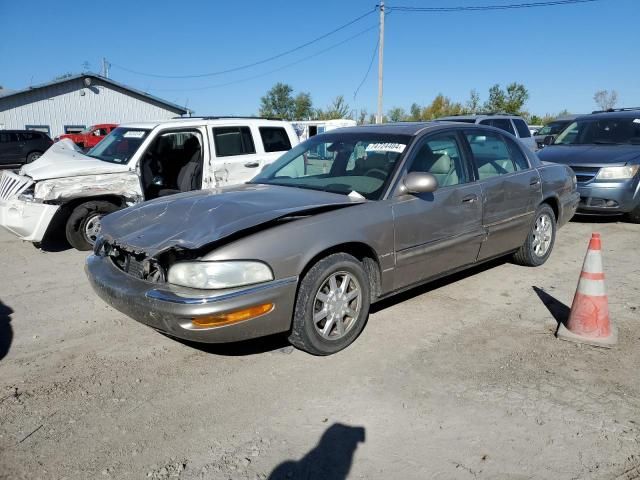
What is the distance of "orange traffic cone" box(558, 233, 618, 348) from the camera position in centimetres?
387

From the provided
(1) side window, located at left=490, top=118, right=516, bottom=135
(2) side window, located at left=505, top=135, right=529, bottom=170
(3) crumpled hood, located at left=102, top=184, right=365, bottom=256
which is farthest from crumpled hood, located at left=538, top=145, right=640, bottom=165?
(3) crumpled hood, located at left=102, top=184, right=365, bottom=256

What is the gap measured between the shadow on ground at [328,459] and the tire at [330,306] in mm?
794

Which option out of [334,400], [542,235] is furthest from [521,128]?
[334,400]

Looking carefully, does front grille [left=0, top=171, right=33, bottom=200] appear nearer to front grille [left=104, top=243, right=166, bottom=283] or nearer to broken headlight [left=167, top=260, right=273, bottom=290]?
front grille [left=104, top=243, right=166, bottom=283]

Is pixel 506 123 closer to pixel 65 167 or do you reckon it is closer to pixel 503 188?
pixel 503 188

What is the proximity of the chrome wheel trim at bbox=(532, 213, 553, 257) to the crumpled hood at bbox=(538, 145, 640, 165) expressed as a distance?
9.64 feet

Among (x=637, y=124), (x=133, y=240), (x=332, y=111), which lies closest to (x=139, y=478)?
(x=133, y=240)

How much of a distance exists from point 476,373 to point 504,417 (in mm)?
528

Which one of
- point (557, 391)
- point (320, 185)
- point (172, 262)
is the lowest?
point (557, 391)

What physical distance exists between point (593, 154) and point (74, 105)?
31.3 metres

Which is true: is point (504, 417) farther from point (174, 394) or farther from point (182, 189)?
point (182, 189)

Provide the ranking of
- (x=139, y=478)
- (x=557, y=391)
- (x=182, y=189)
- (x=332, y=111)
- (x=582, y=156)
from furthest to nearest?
(x=332, y=111), (x=582, y=156), (x=182, y=189), (x=557, y=391), (x=139, y=478)

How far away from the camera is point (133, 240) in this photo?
3.51 m

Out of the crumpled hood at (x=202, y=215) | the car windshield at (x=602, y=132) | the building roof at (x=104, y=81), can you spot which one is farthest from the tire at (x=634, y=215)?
the building roof at (x=104, y=81)
